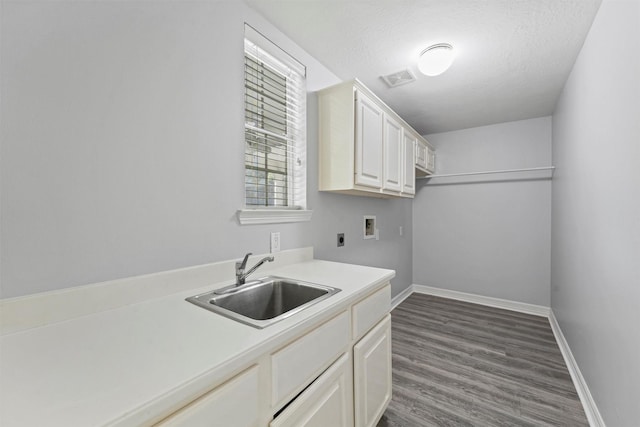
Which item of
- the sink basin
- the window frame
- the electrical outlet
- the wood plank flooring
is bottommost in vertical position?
the wood plank flooring

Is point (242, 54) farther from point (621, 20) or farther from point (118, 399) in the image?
point (621, 20)

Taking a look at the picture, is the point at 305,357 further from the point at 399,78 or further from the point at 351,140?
the point at 399,78

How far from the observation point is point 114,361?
2.13ft

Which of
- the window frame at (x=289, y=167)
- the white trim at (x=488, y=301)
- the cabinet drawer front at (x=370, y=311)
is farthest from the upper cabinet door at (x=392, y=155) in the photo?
the white trim at (x=488, y=301)

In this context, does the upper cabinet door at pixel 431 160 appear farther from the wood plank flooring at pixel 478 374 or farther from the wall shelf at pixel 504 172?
the wood plank flooring at pixel 478 374

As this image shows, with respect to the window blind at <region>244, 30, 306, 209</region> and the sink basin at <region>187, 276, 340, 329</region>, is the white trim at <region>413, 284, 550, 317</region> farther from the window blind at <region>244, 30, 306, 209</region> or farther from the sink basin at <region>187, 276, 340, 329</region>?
the sink basin at <region>187, 276, 340, 329</region>

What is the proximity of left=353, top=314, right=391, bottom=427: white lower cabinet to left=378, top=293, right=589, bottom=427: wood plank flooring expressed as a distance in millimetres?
243

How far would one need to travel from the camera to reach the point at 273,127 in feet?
5.74

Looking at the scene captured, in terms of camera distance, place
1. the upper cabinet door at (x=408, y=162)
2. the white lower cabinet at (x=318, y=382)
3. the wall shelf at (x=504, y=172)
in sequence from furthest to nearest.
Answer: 1. the wall shelf at (x=504, y=172)
2. the upper cabinet door at (x=408, y=162)
3. the white lower cabinet at (x=318, y=382)

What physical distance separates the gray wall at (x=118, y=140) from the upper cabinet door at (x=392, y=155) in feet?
4.14

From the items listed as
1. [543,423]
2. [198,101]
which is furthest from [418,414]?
[198,101]

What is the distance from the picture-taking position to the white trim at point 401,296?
3.42 meters

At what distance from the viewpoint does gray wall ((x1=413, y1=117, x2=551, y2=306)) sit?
10.6 feet

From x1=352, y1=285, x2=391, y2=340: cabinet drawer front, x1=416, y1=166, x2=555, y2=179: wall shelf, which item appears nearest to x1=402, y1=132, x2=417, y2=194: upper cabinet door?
x1=416, y1=166, x2=555, y2=179: wall shelf
